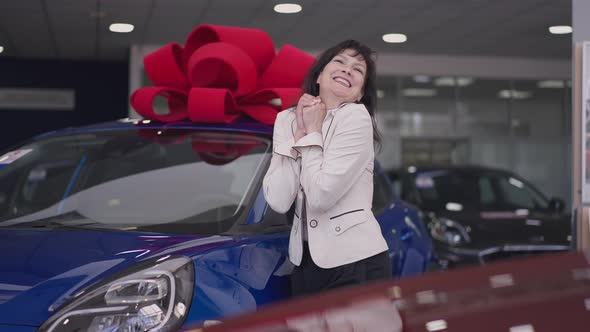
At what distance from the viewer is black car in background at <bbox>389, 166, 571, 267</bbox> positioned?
6.82 meters

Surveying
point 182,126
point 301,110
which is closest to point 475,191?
point 182,126

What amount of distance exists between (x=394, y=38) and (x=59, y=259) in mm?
10488

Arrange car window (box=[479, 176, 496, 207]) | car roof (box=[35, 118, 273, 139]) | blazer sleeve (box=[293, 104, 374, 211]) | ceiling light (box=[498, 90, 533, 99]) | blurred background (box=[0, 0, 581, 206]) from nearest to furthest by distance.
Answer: blazer sleeve (box=[293, 104, 374, 211]) < car roof (box=[35, 118, 273, 139]) < car window (box=[479, 176, 496, 207]) < blurred background (box=[0, 0, 581, 206]) < ceiling light (box=[498, 90, 533, 99])

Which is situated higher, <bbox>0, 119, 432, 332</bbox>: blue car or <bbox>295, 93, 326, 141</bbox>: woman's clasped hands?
<bbox>295, 93, 326, 141</bbox>: woman's clasped hands

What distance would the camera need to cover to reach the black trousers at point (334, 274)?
2.51m

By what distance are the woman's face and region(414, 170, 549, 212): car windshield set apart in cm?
486

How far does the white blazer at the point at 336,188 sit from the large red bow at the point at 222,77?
677mm

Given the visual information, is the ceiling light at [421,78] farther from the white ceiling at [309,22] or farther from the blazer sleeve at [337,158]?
the blazer sleeve at [337,158]

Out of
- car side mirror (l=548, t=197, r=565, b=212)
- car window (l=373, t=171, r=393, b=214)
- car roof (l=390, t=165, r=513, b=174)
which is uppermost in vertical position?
car roof (l=390, t=165, r=513, b=174)

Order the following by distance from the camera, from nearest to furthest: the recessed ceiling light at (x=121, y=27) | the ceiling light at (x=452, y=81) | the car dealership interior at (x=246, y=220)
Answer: the car dealership interior at (x=246, y=220) < the recessed ceiling light at (x=121, y=27) < the ceiling light at (x=452, y=81)

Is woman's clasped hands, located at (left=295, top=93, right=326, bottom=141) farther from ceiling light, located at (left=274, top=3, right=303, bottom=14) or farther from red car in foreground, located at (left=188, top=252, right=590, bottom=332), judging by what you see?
ceiling light, located at (left=274, top=3, right=303, bottom=14)

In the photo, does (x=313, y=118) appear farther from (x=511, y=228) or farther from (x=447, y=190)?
(x=447, y=190)

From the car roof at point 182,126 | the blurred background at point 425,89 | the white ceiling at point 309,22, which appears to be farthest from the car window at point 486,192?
the car roof at point 182,126


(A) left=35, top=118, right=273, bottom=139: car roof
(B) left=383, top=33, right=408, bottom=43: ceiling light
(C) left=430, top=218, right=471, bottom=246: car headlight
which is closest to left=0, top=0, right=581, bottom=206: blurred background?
(B) left=383, top=33, right=408, bottom=43: ceiling light
